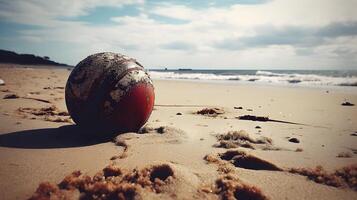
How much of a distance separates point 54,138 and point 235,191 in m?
2.64

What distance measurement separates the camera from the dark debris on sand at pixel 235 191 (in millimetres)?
2293

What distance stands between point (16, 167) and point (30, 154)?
0.41 meters

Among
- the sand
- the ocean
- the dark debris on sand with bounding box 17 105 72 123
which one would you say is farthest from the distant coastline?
the sand

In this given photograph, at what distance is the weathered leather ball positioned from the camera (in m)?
3.73

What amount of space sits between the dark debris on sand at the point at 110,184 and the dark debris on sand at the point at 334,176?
1.28 meters

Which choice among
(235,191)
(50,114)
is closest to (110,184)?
(235,191)

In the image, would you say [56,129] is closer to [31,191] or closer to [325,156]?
[31,191]

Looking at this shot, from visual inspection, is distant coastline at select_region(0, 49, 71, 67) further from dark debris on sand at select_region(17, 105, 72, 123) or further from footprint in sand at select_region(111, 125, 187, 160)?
footprint in sand at select_region(111, 125, 187, 160)

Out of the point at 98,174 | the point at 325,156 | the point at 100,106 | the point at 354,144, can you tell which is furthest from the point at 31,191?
the point at 354,144

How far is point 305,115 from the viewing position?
6371 mm

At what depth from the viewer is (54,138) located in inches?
155

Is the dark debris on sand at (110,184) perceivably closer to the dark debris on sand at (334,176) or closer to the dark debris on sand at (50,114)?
the dark debris on sand at (334,176)

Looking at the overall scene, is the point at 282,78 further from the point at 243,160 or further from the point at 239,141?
the point at 243,160

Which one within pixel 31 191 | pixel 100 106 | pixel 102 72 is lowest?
pixel 31 191
